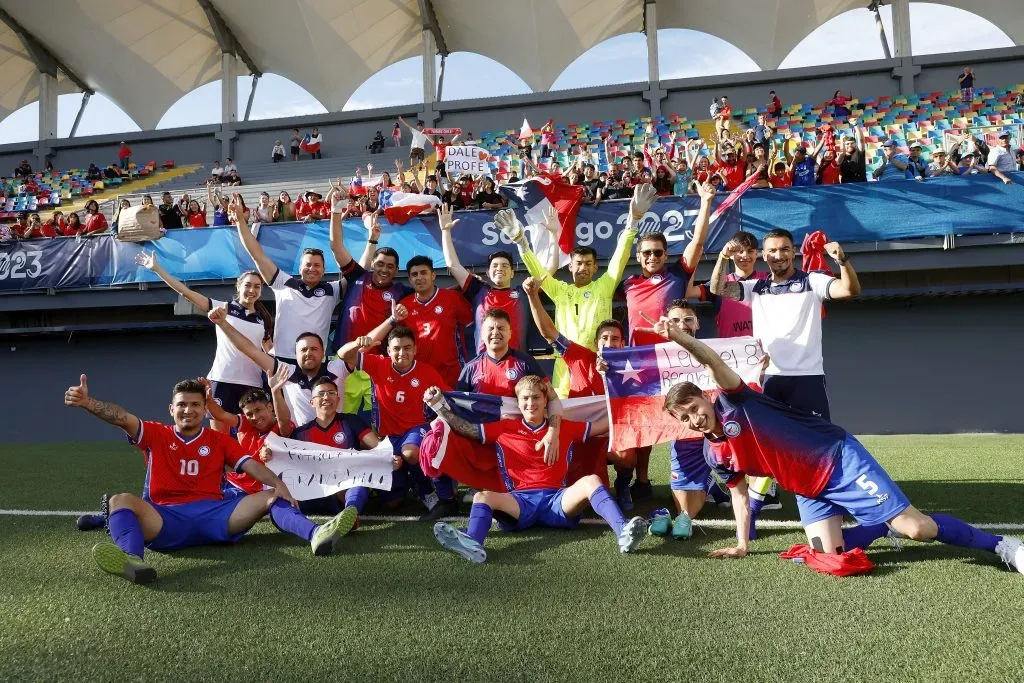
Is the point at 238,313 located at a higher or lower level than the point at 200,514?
higher

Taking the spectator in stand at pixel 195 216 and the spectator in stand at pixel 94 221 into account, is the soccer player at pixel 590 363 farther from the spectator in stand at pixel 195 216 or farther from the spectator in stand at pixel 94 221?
the spectator in stand at pixel 94 221

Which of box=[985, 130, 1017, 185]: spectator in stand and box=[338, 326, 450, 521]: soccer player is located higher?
box=[985, 130, 1017, 185]: spectator in stand

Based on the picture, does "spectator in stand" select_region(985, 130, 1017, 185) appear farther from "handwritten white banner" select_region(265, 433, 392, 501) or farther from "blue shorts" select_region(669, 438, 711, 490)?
"handwritten white banner" select_region(265, 433, 392, 501)

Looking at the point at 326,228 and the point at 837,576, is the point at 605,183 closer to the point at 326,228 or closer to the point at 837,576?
the point at 326,228

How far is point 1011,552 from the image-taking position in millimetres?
3611

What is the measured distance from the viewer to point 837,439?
13.0ft

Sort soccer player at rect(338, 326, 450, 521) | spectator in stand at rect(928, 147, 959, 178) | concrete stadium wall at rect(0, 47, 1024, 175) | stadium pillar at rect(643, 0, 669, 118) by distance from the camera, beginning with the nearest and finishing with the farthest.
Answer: soccer player at rect(338, 326, 450, 521) → spectator in stand at rect(928, 147, 959, 178) → concrete stadium wall at rect(0, 47, 1024, 175) → stadium pillar at rect(643, 0, 669, 118)

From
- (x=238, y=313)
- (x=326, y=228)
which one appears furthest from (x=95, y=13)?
(x=238, y=313)

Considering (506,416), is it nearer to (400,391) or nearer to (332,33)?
(400,391)

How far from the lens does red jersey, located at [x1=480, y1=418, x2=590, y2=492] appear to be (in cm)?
494

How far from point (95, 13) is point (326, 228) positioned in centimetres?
1798

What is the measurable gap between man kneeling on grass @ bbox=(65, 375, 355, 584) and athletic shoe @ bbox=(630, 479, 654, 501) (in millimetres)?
2483

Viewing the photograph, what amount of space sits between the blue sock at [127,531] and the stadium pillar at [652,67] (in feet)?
66.7

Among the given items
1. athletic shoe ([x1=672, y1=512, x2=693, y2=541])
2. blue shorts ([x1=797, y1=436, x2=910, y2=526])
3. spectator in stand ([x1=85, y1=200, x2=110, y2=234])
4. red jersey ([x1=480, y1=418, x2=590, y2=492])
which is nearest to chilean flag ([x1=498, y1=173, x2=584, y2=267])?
red jersey ([x1=480, y1=418, x2=590, y2=492])
